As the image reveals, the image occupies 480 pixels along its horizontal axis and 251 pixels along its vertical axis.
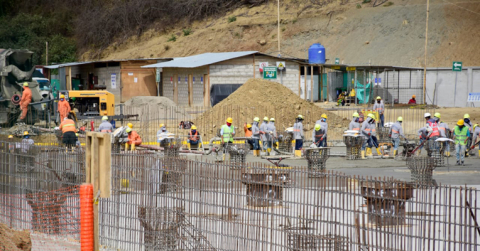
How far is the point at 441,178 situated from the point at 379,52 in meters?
36.4

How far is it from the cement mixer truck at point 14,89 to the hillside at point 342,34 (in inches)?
1232

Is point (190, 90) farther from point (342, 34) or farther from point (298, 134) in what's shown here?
point (298, 134)

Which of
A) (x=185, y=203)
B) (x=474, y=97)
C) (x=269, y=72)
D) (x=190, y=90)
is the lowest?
(x=185, y=203)

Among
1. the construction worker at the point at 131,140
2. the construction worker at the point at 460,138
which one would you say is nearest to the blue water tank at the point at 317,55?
the construction worker at the point at 460,138

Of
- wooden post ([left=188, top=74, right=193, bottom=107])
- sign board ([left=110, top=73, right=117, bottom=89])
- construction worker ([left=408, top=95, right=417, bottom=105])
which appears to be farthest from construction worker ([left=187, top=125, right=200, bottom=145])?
sign board ([left=110, top=73, right=117, bottom=89])

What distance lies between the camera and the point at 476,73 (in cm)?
4088

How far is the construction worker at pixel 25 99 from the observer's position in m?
25.4

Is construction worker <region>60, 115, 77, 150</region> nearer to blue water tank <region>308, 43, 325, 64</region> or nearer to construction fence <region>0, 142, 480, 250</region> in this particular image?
construction fence <region>0, 142, 480, 250</region>

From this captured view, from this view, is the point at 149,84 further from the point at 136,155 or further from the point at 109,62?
the point at 136,155

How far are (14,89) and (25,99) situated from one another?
2182 mm

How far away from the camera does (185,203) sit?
8.39 metres

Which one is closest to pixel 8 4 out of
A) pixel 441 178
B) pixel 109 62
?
pixel 109 62

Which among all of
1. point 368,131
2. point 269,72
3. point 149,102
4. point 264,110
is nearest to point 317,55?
point 269,72

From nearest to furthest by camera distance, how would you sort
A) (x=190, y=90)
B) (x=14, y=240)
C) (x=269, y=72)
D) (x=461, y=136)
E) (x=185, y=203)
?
(x=14, y=240) → (x=185, y=203) → (x=461, y=136) → (x=269, y=72) → (x=190, y=90)
